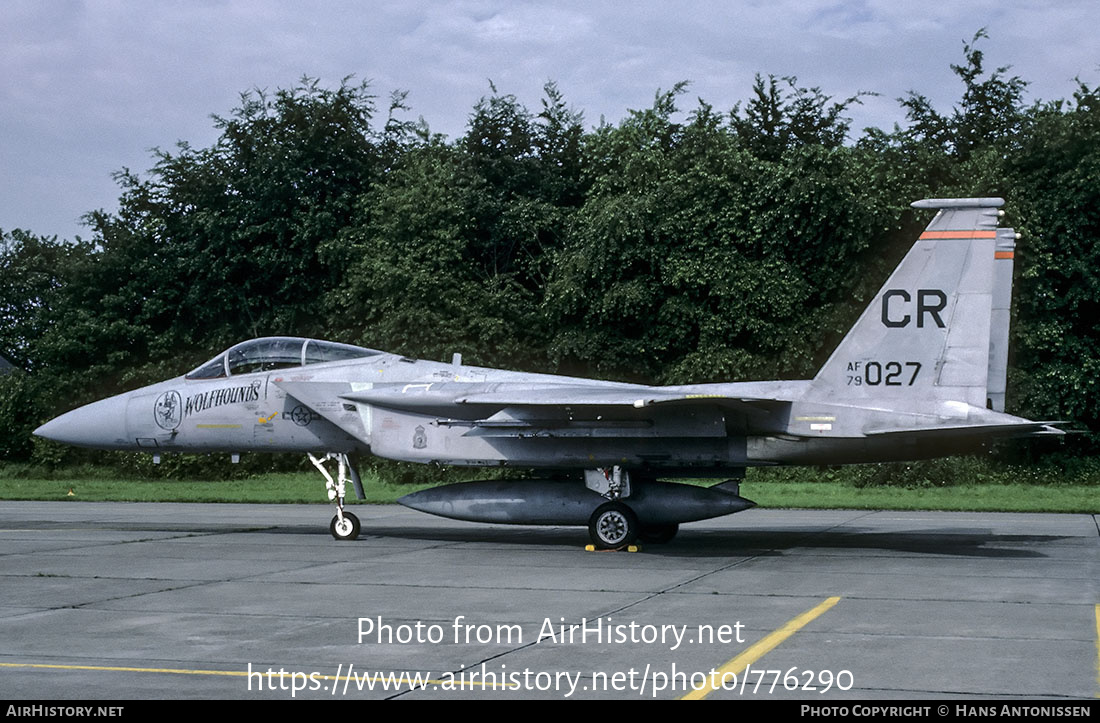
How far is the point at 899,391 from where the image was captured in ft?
43.5

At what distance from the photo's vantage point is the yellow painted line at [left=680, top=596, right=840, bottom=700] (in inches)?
246

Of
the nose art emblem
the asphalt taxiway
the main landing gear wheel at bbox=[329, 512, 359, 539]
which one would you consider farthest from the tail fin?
the nose art emblem

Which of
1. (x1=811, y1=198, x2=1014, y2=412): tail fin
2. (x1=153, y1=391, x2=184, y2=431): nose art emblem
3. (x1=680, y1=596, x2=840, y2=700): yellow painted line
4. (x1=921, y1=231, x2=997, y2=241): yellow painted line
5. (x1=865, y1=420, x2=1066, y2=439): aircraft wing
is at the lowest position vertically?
(x1=680, y1=596, x2=840, y2=700): yellow painted line

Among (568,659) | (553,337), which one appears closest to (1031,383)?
(553,337)

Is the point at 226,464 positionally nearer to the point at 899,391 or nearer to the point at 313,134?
the point at 313,134

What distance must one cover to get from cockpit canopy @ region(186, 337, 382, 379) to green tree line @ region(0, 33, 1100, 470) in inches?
591

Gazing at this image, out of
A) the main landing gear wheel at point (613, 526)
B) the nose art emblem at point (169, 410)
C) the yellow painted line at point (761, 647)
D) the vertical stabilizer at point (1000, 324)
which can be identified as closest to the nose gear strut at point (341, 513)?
the nose art emblem at point (169, 410)

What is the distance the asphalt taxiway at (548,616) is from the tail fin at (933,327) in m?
2.01

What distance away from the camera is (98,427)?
1603cm

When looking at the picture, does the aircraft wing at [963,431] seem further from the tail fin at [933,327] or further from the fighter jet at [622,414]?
the tail fin at [933,327]

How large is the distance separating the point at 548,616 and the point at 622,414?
5165 mm

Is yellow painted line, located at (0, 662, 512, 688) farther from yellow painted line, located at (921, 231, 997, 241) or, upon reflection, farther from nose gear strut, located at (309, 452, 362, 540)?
yellow painted line, located at (921, 231, 997, 241)

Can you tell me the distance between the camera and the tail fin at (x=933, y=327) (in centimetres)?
1309

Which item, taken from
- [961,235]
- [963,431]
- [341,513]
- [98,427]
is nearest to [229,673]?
[341,513]
